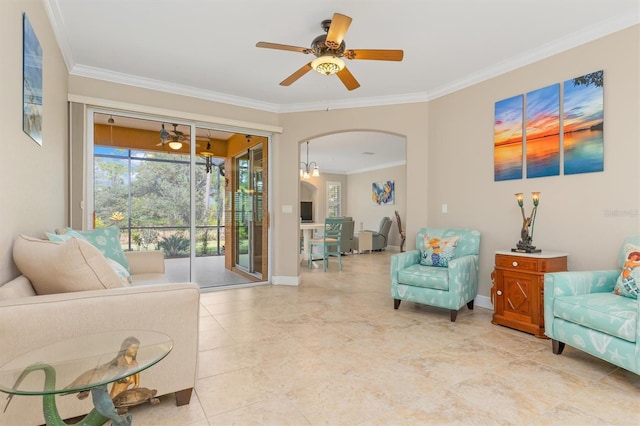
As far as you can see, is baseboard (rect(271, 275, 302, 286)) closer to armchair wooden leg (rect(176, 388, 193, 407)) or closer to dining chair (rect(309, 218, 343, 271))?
dining chair (rect(309, 218, 343, 271))

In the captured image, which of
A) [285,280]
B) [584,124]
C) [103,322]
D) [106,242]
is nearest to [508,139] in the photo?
[584,124]

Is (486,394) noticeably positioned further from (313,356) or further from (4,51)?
(4,51)

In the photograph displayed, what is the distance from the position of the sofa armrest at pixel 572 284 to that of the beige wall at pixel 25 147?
3425 mm

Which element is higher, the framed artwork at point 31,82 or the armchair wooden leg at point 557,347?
the framed artwork at point 31,82

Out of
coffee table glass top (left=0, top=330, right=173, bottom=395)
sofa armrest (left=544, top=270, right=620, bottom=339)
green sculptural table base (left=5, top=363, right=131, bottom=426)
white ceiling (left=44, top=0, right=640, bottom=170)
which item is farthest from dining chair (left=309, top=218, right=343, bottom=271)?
green sculptural table base (left=5, top=363, right=131, bottom=426)

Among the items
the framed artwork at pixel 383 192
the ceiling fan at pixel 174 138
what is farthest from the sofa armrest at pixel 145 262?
the framed artwork at pixel 383 192

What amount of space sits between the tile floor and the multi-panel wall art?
5.28 ft

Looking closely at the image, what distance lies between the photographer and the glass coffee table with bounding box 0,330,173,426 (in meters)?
0.96

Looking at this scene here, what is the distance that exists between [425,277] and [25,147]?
334cm

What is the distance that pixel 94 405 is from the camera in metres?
0.98

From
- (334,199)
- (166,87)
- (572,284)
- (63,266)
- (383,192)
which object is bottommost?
(572,284)

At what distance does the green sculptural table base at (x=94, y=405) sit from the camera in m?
0.98

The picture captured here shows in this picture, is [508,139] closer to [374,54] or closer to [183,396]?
[374,54]

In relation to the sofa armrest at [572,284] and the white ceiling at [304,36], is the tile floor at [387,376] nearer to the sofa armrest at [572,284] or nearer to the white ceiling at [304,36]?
the sofa armrest at [572,284]
